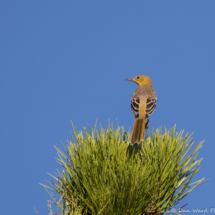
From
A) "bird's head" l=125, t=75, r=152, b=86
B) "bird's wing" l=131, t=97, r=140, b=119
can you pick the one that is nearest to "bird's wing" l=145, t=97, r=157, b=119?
"bird's wing" l=131, t=97, r=140, b=119

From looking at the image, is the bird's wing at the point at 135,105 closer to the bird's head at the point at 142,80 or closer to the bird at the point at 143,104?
the bird at the point at 143,104

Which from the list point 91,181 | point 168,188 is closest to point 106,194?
point 91,181

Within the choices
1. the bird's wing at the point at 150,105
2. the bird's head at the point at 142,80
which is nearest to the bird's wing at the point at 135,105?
the bird's wing at the point at 150,105

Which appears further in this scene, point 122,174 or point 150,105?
point 150,105

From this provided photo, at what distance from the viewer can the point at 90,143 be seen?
12.0ft

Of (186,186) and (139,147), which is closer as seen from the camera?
(186,186)

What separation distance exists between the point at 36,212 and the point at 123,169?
3.21ft

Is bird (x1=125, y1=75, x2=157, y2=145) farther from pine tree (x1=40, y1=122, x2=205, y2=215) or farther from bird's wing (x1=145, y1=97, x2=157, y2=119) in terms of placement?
pine tree (x1=40, y1=122, x2=205, y2=215)

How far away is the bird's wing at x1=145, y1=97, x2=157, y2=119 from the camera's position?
5.47 meters

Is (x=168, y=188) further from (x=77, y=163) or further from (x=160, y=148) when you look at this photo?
(x=77, y=163)

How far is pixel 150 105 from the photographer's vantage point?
224 inches

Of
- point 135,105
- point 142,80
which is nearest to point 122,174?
point 135,105

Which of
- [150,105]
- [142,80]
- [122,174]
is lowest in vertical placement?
[122,174]

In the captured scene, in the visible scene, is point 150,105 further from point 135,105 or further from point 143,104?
point 135,105
